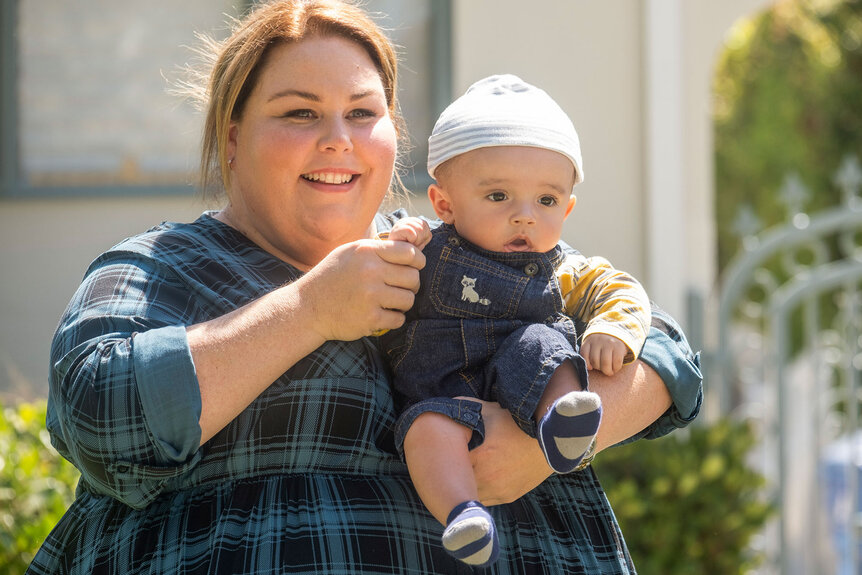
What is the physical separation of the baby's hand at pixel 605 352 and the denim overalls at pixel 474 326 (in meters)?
0.03

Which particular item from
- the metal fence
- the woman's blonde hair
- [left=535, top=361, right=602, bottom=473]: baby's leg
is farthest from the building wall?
[left=535, top=361, right=602, bottom=473]: baby's leg

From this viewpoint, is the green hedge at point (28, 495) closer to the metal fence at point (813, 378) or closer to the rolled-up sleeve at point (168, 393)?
the rolled-up sleeve at point (168, 393)

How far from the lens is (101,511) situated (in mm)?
2047

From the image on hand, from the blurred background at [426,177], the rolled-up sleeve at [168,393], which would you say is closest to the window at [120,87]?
the blurred background at [426,177]

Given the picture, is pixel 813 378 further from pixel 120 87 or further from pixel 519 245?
pixel 120 87

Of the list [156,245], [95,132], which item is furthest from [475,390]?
[95,132]

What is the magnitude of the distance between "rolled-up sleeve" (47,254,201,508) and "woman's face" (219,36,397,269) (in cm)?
46

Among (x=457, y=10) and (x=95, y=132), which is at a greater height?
(x=457, y=10)

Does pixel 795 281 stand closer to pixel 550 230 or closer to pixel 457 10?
pixel 457 10

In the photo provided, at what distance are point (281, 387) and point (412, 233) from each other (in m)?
0.41

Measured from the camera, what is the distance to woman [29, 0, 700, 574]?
1806mm

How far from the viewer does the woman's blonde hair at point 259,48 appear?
228 centimetres

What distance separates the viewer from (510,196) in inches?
79.7

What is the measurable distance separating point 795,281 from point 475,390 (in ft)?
12.5
